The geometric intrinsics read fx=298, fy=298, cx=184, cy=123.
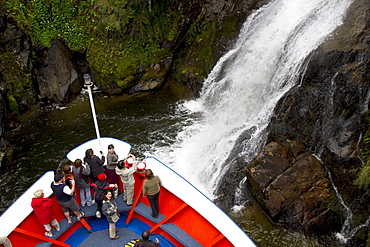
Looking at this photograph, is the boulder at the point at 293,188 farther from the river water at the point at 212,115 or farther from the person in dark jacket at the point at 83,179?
the person in dark jacket at the point at 83,179

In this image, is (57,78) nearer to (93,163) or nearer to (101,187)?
(93,163)

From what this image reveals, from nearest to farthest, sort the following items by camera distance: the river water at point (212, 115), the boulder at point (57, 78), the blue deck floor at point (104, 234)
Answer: the blue deck floor at point (104, 234) < the river water at point (212, 115) < the boulder at point (57, 78)

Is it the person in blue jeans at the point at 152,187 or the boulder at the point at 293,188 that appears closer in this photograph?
the person in blue jeans at the point at 152,187

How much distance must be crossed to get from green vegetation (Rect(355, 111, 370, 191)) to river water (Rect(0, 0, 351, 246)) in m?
2.30

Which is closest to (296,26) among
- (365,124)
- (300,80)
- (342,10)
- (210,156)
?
(342,10)

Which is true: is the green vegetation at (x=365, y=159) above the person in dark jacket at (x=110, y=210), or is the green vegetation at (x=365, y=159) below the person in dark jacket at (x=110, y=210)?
below

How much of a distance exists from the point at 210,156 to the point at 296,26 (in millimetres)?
6491

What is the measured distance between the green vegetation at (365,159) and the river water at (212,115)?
230cm

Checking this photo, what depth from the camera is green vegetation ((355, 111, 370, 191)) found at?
26.1 ft

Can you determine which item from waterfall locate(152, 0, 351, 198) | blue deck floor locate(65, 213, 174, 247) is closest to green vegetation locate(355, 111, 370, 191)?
waterfall locate(152, 0, 351, 198)

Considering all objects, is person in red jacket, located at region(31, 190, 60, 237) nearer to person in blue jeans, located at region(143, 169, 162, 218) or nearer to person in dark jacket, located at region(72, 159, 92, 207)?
person in dark jacket, located at region(72, 159, 92, 207)

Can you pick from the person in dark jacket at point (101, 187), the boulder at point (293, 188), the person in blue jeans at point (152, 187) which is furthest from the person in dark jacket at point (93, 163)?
the boulder at point (293, 188)

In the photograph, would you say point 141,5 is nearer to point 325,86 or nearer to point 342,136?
point 325,86

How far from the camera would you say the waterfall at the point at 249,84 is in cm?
1095
